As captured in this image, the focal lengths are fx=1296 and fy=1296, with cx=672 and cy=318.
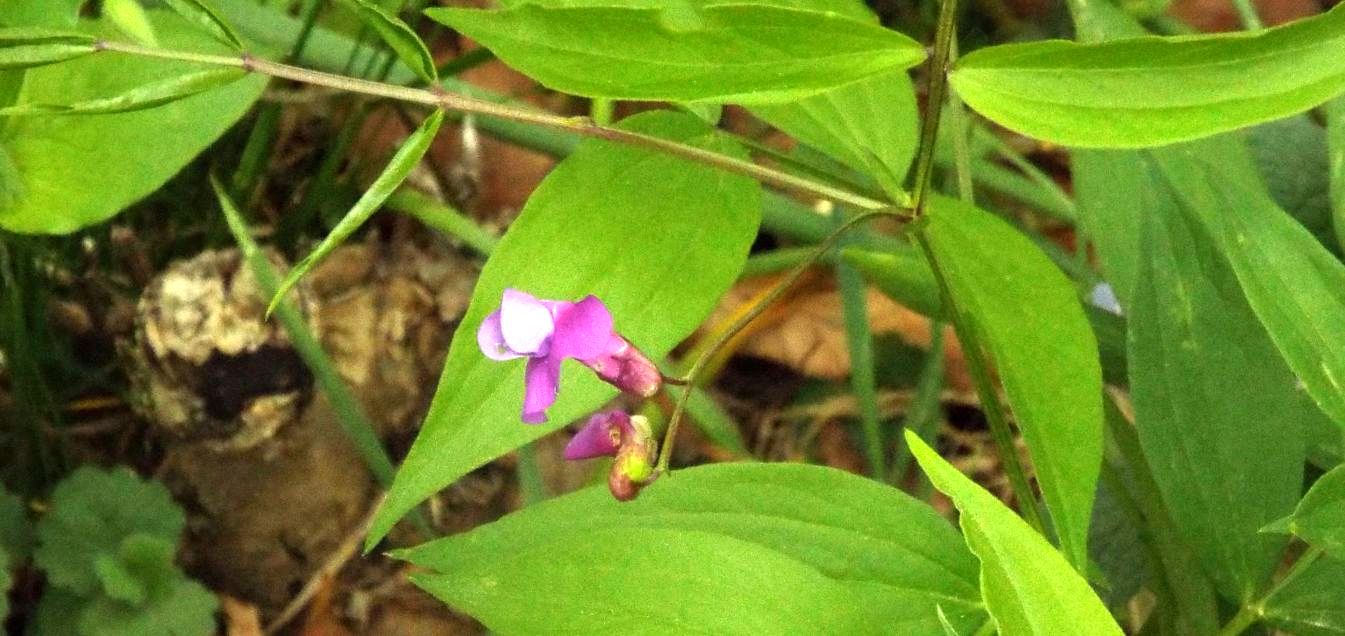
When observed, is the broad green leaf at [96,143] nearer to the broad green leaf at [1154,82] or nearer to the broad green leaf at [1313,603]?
the broad green leaf at [1154,82]

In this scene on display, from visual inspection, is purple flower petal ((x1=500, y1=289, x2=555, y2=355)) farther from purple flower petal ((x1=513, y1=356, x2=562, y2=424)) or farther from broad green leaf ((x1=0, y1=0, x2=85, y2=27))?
broad green leaf ((x1=0, y1=0, x2=85, y2=27))

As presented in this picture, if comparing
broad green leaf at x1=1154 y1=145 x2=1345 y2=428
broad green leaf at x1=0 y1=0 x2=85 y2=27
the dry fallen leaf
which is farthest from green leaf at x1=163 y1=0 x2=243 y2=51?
the dry fallen leaf

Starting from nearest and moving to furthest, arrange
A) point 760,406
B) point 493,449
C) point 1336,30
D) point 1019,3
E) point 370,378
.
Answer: point 1336,30 < point 493,449 < point 370,378 < point 760,406 < point 1019,3

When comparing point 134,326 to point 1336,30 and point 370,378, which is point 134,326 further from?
point 1336,30

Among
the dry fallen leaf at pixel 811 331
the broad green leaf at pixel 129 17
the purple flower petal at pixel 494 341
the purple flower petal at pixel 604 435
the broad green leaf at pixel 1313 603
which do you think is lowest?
the dry fallen leaf at pixel 811 331

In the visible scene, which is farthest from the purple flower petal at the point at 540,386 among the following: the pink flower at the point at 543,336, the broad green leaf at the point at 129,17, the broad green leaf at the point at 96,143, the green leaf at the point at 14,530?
the green leaf at the point at 14,530

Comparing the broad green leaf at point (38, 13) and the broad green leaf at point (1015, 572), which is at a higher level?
the broad green leaf at point (38, 13)

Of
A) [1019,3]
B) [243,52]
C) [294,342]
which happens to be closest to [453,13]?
[243,52]
